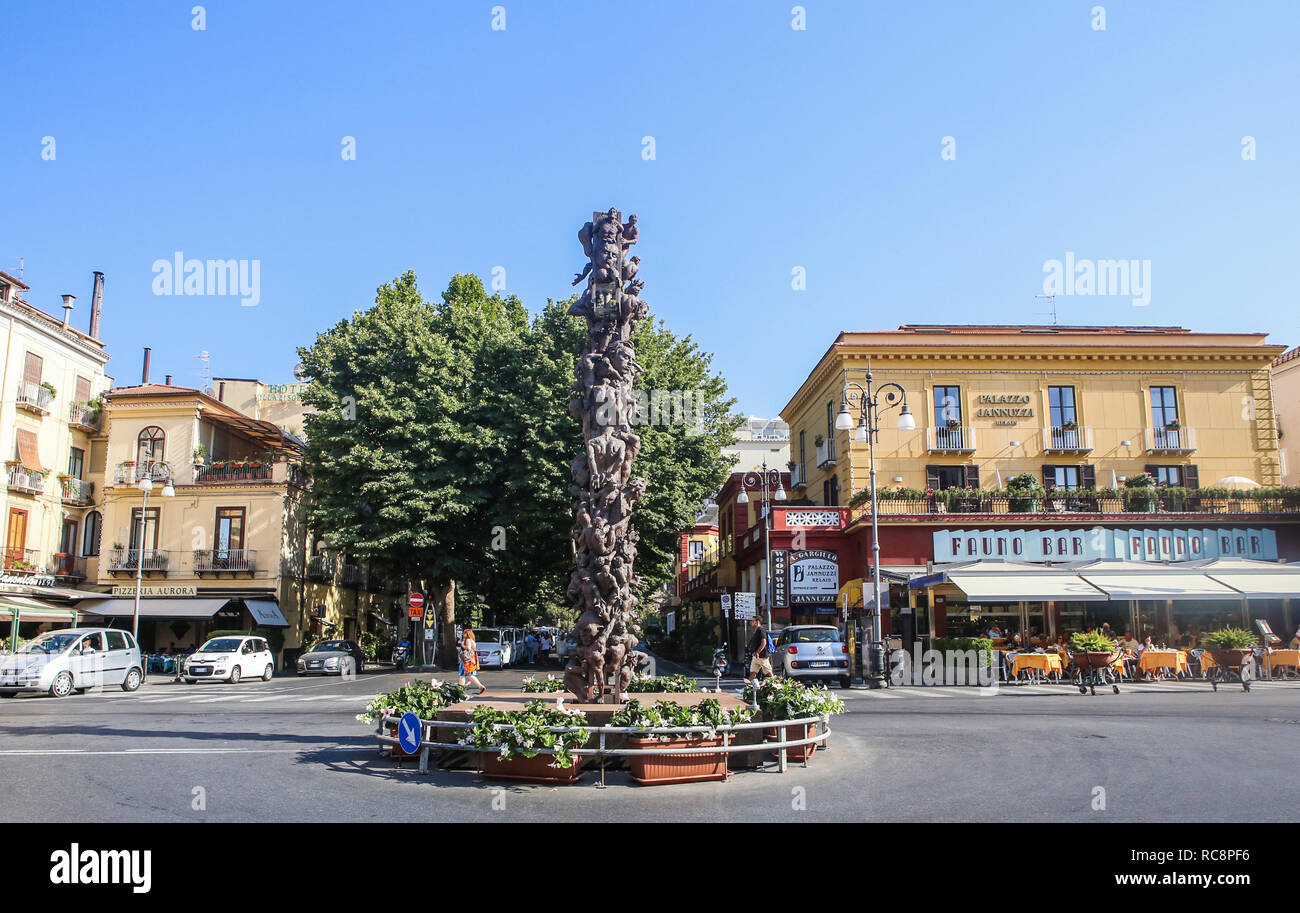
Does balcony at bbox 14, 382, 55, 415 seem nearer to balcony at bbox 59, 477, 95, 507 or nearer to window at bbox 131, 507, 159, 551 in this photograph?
balcony at bbox 59, 477, 95, 507

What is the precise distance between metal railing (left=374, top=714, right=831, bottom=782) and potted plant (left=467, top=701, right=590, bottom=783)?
43 mm

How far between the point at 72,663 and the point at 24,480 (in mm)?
18750

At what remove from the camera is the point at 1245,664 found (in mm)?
22172

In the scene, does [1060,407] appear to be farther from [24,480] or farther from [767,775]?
[24,480]

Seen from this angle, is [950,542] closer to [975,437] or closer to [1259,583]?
[975,437]

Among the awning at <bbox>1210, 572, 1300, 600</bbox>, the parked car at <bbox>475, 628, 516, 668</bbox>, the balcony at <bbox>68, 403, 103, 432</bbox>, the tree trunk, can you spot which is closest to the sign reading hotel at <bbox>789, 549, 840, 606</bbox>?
the awning at <bbox>1210, 572, 1300, 600</bbox>

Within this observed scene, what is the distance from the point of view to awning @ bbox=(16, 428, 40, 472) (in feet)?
123

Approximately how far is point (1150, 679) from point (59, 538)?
42.7m

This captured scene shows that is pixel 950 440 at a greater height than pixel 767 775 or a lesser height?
greater

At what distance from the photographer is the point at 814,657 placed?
79.0 ft

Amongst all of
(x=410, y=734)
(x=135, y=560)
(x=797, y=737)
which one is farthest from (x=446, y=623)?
(x=797, y=737)

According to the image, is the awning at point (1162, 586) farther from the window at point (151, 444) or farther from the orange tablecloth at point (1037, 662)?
the window at point (151, 444)

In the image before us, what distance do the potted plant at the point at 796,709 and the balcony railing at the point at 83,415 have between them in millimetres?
39490
